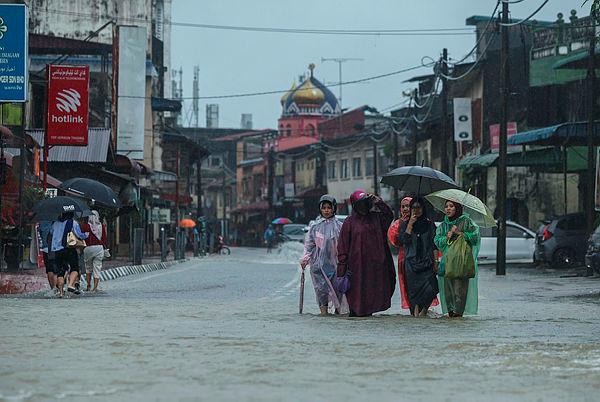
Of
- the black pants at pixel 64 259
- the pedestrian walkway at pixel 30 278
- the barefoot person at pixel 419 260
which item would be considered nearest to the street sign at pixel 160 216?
the pedestrian walkway at pixel 30 278

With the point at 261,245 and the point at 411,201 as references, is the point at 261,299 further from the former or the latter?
the point at 261,245

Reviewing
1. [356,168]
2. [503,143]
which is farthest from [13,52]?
[356,168]

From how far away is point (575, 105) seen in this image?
50.9 metres

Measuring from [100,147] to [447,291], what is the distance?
3365 cm

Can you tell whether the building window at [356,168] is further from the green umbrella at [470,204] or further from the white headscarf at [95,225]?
the green umbrella at [470,204]

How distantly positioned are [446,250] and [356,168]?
3138 inches

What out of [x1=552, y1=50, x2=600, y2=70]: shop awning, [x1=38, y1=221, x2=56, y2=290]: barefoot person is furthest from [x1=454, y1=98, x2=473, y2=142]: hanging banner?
[x1=38, y1=221, x2=56, y2=290]: barefoot person

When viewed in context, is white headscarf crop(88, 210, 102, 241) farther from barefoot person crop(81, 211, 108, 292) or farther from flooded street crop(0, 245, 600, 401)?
flooded street crop(0, 245, 600, 401)

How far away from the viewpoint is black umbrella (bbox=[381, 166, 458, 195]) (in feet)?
58.9

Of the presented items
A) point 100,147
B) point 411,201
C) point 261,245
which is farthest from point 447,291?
point 261,245

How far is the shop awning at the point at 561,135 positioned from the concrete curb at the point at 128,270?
38.6 ft

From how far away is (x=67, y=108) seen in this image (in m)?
40.0

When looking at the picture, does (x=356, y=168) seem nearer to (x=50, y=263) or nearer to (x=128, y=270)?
(x=128, y=270)

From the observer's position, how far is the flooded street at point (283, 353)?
8.62 m
